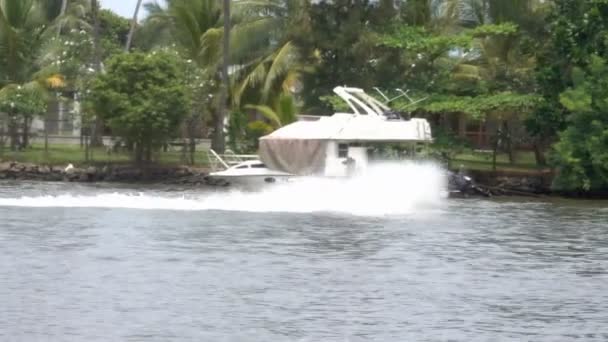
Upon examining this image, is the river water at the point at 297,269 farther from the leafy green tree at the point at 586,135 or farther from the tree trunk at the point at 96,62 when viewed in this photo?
the tree trunk at the point at 96,62

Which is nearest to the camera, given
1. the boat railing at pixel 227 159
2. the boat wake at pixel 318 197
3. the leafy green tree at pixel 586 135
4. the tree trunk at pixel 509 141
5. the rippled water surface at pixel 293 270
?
the rippled water surface at pixel 293 270

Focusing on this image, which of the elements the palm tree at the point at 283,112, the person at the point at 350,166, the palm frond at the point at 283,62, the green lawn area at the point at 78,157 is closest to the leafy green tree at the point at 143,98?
the green lawn area at the point at 78,157

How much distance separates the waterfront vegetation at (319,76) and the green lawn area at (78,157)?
0.09 meters

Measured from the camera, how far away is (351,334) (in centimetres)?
2125

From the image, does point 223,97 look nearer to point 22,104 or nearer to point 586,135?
point 22,104

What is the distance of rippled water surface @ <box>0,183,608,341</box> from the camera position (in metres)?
21.8

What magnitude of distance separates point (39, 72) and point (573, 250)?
111ft

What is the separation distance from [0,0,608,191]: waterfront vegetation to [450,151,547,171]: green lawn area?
4.2 inches

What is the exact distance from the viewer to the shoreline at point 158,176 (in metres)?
54.2

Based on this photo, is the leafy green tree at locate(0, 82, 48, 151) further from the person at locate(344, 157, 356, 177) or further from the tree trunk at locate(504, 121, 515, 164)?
the tree trunk at locate(504, 121, 515, 164)

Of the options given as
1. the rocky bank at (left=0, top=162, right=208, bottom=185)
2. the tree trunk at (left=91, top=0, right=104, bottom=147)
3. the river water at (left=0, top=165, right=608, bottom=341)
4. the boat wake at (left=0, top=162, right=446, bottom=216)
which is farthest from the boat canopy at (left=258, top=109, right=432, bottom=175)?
the tree trunk at (left=91, top=0, right=104, bottom=147)

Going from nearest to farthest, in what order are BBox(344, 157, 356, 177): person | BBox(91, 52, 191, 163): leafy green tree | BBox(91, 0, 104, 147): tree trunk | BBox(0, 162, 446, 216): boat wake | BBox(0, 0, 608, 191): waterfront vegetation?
1. BBox(0, 162, 446, 216): boat wake
2. BBox(344, 157, 356, 177): person
3. BBox(0, 0, 608, 191): waterfront vegetation
4. BBox(91, 52, 191, 163): leafy green tree
5. BBox(91, 0, 104, 147): tree trunk

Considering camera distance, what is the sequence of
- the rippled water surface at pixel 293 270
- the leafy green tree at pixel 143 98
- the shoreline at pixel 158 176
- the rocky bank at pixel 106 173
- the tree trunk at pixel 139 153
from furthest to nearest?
the tree trunk at pixel 139 153, the rocky bank at pixel 106 173, the leafy green tree at pixel 143 98, the shoreline at pixel 158 176, the rippled water surface at pixel 293 270

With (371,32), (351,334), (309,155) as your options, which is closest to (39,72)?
(371,32)
